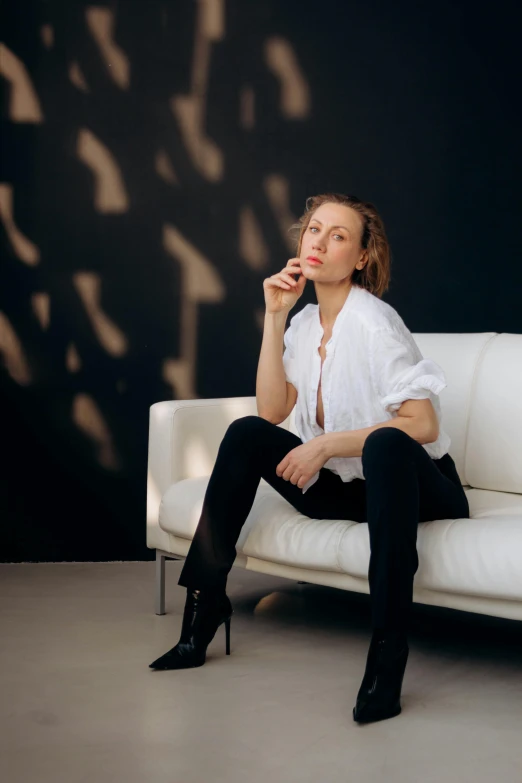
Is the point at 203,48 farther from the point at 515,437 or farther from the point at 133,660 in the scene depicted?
the point at 133,660

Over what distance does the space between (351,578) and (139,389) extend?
1418mm

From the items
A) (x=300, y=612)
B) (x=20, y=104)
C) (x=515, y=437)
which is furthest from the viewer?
(x=20, y=104)

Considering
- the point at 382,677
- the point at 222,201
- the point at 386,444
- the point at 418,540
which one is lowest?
the point at 382,677

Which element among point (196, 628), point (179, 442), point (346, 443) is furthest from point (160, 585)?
point (346, 443)

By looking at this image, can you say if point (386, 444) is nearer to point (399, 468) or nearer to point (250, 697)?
point (399, 468)

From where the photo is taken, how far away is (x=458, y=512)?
204 centimetres

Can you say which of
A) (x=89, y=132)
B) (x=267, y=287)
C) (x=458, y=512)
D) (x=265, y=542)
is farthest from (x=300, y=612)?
(x=89, y=132)

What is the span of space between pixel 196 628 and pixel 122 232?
163 centimetres

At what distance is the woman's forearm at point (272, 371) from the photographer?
2.25 m

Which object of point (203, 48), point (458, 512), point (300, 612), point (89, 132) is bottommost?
point (300, 612)

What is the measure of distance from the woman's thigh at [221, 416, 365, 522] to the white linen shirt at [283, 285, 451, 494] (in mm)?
30

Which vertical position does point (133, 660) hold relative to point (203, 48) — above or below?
below

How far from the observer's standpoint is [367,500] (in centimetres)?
183

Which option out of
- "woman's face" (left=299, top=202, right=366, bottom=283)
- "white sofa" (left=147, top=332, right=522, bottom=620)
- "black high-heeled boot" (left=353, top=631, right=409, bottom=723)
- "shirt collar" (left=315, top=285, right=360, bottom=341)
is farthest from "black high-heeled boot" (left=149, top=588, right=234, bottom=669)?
"woman's face" (left=299, top=202, right=366, bottom=283)
